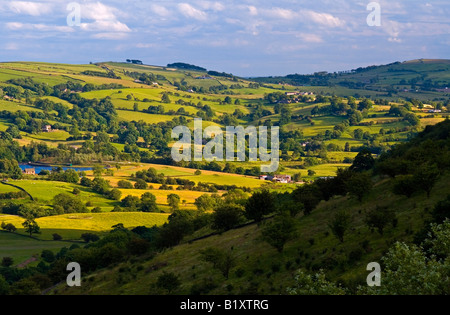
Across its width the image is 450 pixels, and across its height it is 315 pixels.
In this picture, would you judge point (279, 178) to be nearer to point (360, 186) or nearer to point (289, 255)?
point (360, 186)

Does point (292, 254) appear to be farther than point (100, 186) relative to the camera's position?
No

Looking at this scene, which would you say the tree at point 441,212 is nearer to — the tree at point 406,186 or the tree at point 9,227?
the tree at point 406,186

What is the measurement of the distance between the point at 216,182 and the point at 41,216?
2286 inches

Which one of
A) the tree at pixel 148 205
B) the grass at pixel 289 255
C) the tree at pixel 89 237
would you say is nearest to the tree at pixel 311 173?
the tree at pixel 148 205

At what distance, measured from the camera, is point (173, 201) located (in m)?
136

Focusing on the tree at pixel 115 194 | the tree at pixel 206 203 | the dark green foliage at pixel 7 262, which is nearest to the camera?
the dark green foliage at pixel 7 262

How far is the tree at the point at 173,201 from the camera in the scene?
13412 centimetres

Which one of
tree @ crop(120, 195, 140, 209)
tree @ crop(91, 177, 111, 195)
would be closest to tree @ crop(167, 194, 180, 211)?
tree @ crop(120, 195, 140, 209)

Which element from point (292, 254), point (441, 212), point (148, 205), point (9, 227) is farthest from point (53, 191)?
point (441, 212)

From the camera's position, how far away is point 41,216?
126438mm

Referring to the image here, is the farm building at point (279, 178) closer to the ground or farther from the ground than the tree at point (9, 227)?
farther from the ground

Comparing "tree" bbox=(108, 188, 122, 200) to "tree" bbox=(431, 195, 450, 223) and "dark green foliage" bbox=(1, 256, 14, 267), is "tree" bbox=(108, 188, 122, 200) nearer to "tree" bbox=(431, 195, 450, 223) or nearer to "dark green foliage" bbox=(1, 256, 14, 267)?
"dark green foliage" bbox=(1, 256, 14, 267)
